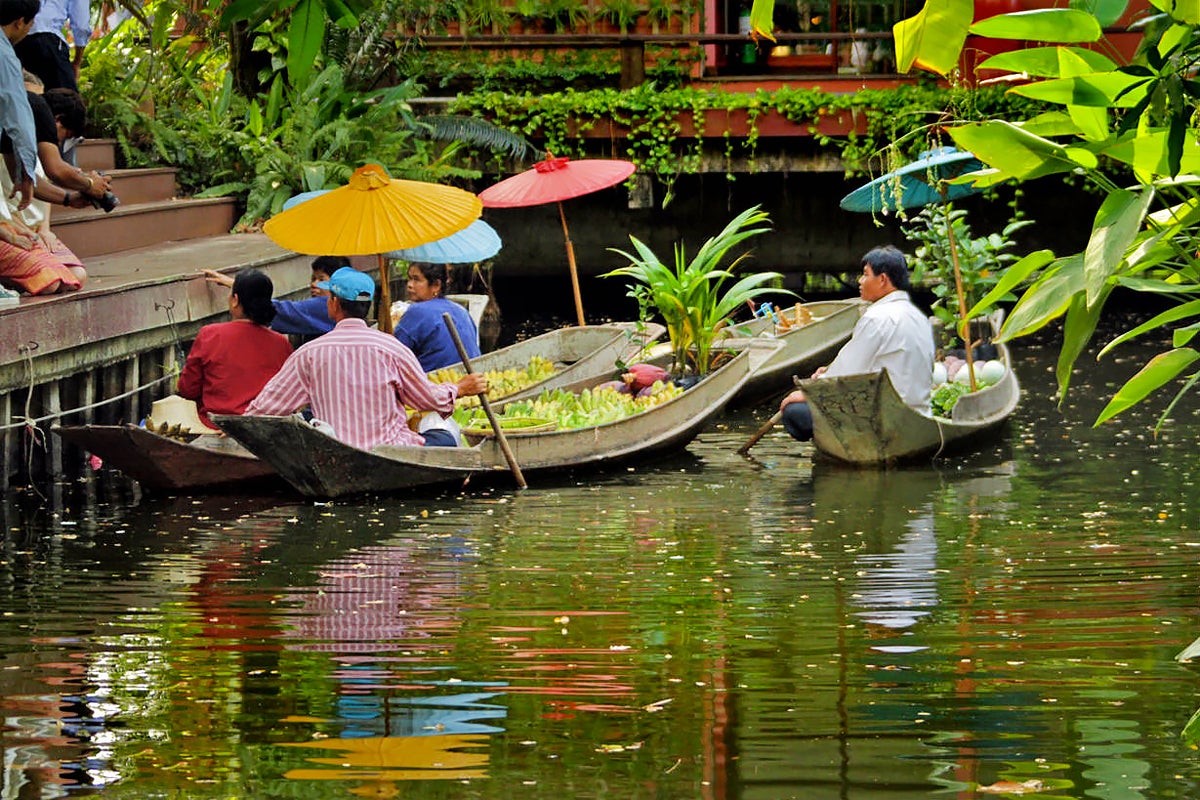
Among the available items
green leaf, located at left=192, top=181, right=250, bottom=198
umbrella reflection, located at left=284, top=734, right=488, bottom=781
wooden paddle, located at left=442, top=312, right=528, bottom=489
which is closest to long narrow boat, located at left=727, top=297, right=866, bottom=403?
wooden paddle, located at left=442, top=312, right=528, bottom=489

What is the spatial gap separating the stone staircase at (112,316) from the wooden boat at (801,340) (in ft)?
12.7

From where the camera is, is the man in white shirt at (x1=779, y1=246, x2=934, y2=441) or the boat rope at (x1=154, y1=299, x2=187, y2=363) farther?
the boat rope at (x1=154, y1=299, x2=187, y2=363)

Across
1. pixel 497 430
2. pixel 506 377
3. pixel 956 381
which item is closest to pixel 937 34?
pixel 497 430

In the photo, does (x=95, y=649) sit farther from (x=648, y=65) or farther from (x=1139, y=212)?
(x=648, y=65)

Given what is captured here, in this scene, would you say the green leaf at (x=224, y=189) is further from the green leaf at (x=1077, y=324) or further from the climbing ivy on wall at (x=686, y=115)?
the green leaf at (x=1077, y=324)

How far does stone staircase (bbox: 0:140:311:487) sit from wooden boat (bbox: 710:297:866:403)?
12.7 ft

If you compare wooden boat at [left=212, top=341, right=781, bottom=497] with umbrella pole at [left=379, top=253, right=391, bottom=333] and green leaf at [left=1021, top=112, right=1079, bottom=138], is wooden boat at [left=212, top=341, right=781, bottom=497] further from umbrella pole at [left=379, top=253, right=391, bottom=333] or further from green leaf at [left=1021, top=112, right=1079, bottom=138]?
green leaf at [left=1021, top=112, right=1079, bottom=138]

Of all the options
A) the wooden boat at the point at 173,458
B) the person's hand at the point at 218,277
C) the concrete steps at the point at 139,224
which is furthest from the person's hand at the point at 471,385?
the concrete steps at the point at 139,224

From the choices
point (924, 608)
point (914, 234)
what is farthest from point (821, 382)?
point (924, 608)

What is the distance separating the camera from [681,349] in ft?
38.0

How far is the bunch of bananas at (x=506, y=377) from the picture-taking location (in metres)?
10.7

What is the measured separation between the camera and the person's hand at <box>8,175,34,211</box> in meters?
9.51

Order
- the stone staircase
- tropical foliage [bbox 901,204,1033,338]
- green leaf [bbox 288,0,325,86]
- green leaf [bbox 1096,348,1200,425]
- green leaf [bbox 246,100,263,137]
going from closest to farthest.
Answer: green leaf [bbox 1096,348,1200,425], green leaf [bbox 288,0,325,86], the stone staircase, tropical foliage [bbox 901,204,1033,338], green leaf [bbox 246,100,263,137]

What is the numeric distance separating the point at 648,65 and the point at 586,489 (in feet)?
36.4
